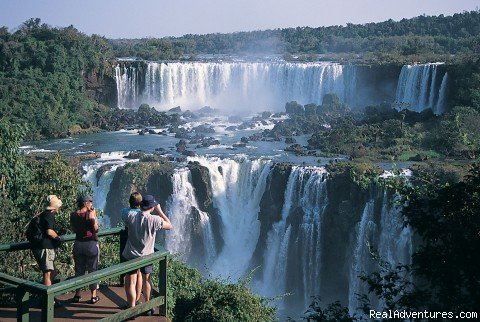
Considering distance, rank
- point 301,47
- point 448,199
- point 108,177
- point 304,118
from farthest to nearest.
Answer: point 301,47 < point 304,118 < point 108,177 < point 448,199

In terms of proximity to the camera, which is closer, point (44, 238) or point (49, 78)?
point (44, 238)

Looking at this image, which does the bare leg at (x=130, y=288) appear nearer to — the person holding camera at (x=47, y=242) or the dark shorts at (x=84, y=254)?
the dark shorts at (x=84, y=254)

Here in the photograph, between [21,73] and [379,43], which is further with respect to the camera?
[379,43]

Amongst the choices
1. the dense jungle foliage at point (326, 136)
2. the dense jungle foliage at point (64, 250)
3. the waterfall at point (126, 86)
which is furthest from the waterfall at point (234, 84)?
the dense jungle foliage at point (64, 250)

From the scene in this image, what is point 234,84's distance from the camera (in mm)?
42094

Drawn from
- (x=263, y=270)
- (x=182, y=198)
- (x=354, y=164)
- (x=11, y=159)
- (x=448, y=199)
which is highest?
(x=448, y=199)

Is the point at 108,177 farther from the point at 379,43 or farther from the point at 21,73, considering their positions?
the point at 379,43

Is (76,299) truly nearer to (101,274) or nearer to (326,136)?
(101,274)

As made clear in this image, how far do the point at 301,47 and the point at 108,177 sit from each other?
43.8 m

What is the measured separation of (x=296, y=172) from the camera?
20656 millimetres

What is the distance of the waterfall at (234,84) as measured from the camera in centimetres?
3812

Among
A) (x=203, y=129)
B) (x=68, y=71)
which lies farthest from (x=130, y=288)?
(x=68, y=71)

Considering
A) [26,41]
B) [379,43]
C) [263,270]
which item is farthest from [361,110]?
[379,43]

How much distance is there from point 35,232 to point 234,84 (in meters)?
37.3
